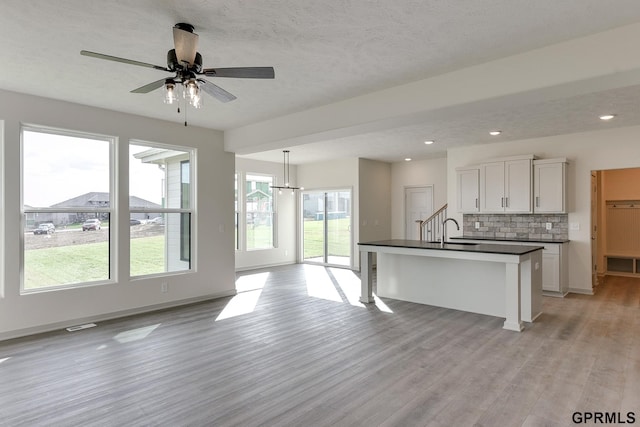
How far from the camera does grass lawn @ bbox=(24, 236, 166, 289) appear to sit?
14.1 feet

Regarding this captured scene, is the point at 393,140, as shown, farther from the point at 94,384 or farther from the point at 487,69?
the point at 94,384

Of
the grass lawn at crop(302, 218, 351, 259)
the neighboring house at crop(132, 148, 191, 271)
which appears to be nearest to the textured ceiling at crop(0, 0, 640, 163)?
the neighboring house at crop(132, 148, 191, 271)

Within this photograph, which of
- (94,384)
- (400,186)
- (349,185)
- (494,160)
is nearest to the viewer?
(94,384)

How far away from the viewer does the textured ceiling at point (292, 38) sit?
2.43m

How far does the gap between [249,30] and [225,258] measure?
4.09 m

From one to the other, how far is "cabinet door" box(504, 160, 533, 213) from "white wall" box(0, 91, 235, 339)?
15.9ft

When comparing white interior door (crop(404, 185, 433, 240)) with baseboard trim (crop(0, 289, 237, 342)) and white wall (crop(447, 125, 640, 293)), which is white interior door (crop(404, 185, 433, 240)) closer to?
white wall (crop(447, 125, 640, 293))

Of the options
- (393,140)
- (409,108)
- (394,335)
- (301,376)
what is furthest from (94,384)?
A: (393,140)

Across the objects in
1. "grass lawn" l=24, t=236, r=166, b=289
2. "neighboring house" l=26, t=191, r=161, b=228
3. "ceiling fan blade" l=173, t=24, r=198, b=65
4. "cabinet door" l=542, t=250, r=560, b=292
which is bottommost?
"cabinet door" l=542, t=250, r=560, b=292

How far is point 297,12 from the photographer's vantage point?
97.7 inches

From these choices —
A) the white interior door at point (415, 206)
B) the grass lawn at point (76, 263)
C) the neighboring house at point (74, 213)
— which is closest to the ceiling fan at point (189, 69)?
the neighboring house at point (74, 213)

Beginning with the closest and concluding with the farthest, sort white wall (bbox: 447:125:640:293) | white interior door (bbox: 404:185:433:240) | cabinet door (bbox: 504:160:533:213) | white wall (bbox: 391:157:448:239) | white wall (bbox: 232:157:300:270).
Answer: white wall (bbox: 447:125:640:293)
cabinet door (bbox: 504:160:533:213)
white wall (bbox: 232:157:300:270)
white wall (bbox: 391:157:448:239)
white interior door (bbox: 404:185:433:240)

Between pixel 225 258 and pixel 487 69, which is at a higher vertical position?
pixel 487 69
